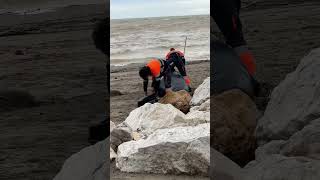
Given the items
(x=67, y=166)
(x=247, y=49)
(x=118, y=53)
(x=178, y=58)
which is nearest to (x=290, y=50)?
(x=247, y=49)

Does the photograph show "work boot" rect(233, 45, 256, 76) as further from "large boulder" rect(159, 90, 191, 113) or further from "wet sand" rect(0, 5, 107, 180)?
"large boulder" rect(159, 90, 191, 113)

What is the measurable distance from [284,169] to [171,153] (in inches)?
91.6

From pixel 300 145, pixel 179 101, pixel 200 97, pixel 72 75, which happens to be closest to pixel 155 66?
pixel 179 101

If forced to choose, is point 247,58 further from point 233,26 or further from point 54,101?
point 54,101

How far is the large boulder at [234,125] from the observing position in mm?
3092

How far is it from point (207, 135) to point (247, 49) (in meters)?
1.90

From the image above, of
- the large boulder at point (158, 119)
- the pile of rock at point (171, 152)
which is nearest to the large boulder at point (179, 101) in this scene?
the large boulder at point (158, 119)

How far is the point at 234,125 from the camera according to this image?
3164mm

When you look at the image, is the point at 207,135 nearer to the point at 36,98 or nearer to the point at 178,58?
the point at 36,98

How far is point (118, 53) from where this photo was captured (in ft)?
68.0

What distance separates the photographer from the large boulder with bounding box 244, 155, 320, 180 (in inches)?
97.8

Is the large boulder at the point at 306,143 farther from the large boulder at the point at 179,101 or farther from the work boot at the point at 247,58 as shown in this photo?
the large boulder at the point at 179,101

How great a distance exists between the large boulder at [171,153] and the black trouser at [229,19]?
1.74 metres

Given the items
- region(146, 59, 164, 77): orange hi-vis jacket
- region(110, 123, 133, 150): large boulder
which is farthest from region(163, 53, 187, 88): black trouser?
region(110, 123, 133, 150): large boulder
